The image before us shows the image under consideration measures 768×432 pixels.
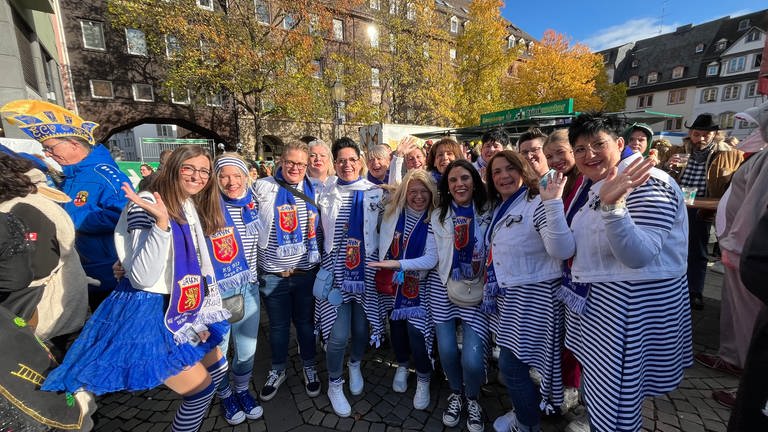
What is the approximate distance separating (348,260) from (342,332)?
63cm

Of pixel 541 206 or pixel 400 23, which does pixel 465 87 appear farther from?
pixel 541 206

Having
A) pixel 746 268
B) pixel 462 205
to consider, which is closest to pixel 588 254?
pixel 746 268

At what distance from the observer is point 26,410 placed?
1.47 metres

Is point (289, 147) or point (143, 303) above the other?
point (289, 147)

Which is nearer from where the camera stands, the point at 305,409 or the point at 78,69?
the point at 305,409

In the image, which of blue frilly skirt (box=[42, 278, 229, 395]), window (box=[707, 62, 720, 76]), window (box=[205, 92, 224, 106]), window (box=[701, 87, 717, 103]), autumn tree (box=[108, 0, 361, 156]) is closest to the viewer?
blue frilly skirt (box=[42, 278, 229, 395])

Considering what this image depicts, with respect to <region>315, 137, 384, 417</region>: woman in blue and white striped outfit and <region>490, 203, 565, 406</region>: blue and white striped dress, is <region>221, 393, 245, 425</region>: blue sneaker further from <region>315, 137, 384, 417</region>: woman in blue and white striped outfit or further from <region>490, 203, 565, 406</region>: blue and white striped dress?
<region>490, 203, 565, 406</region>: blue and white striped dress

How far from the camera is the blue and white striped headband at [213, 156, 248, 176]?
Answer: 8.06 feet

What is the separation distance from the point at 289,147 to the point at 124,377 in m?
1.97

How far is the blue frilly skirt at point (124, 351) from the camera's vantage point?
1.60m

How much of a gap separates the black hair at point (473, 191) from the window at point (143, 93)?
22412 millimetres

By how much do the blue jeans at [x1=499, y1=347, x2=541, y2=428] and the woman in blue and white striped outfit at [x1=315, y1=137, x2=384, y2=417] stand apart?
1.08m

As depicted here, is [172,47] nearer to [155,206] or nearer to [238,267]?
[238,267]

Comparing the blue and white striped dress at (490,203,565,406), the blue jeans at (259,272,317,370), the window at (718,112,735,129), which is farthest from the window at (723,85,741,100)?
the blue jeans at (259,272,317,370)
